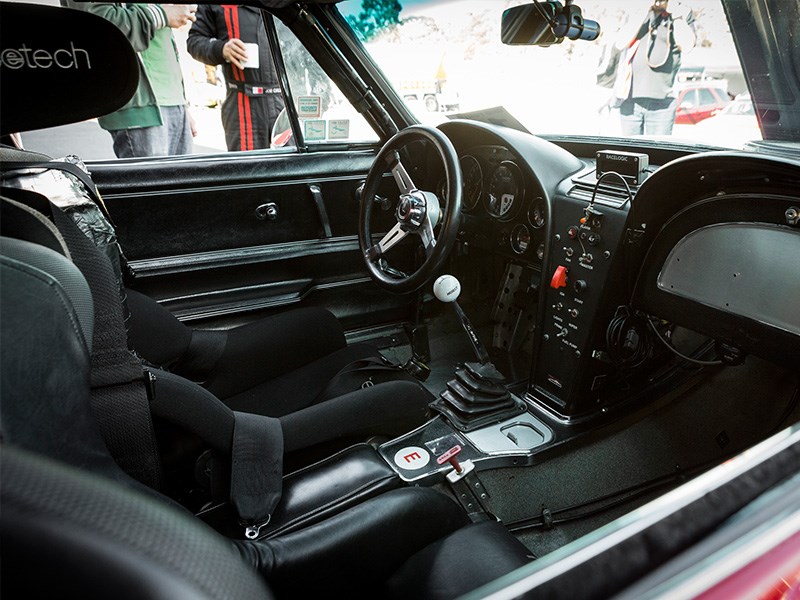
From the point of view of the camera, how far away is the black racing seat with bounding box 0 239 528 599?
0.33m

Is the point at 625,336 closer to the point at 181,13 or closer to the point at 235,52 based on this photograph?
the point at 235,52

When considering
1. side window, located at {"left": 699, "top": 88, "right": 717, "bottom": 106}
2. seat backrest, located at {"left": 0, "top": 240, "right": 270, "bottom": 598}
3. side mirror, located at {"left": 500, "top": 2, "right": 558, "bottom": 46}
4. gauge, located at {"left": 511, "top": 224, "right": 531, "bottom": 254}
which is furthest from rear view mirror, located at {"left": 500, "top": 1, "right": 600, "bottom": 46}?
side window, located at {"left": 699, "top": 88, "right": 717, "bottom": 106}

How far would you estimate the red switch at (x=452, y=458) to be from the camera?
172cm

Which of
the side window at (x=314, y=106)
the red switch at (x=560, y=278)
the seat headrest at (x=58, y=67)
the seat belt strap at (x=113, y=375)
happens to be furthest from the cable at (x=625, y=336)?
the seat headrest at (x=58, y=67)

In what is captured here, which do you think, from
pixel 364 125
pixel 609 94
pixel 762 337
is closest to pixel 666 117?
pixel 609 94

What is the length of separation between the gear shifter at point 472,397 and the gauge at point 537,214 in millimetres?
353

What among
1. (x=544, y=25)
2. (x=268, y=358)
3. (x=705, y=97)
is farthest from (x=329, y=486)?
(x=705, y=97)

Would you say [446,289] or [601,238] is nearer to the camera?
[601,238]

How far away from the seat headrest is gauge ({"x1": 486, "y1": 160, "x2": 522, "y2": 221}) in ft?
4.67

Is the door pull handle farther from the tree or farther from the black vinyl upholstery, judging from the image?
the tree

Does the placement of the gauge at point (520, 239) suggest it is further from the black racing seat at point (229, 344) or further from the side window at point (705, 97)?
the side window at point (705, 97)

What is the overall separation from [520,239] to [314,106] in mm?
1008

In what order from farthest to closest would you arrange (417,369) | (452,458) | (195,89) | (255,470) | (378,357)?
(195,89) < (417,369) < (378,357) < (452,458) < (255,470)

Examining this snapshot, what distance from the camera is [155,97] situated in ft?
8.80
